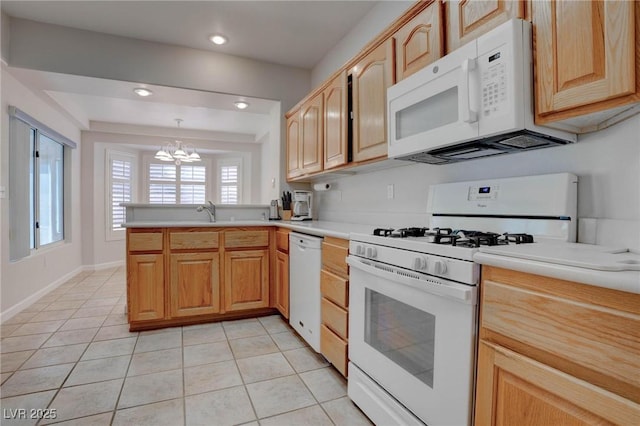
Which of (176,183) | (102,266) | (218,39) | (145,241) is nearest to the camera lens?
(145,241)

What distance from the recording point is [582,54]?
102 cm

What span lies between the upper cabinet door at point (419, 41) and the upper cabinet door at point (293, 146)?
1.59 meters

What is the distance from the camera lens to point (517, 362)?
92cm

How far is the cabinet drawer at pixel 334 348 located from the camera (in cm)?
A: 181

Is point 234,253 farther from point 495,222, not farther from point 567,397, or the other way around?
point 567,397

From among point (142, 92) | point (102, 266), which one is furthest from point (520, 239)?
point (102, 266)

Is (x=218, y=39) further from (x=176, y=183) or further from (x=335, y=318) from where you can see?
(x=176, y=183)

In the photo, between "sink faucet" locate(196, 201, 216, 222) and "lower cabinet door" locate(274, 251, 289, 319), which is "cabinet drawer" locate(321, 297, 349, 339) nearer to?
"lower cabinet door" locate(274, 251, 289, 319)

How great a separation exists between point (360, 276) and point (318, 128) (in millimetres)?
1590

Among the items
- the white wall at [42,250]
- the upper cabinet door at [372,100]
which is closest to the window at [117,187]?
the white wall at [42,250]

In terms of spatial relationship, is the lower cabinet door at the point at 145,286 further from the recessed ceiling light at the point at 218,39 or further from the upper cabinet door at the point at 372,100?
the recessed ceiling light at the point at 218,39

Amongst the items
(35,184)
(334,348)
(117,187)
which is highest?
(117,187)

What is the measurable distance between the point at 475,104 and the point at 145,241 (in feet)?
8.62

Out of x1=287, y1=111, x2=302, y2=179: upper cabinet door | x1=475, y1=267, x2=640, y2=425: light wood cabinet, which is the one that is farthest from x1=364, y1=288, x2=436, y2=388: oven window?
x1=287, y1=111, x2=302, y2=179: upper cabinet door
